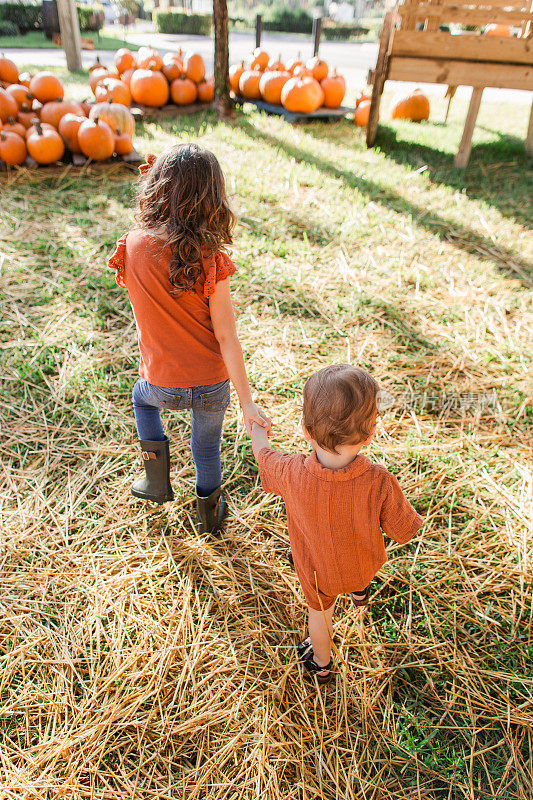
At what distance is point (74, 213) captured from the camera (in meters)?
4.77

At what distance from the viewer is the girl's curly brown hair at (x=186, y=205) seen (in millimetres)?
A: 1604

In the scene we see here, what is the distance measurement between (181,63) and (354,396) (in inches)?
315

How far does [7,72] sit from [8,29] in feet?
47.2

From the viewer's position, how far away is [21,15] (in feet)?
58.7

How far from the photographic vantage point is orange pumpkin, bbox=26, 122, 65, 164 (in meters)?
5.22

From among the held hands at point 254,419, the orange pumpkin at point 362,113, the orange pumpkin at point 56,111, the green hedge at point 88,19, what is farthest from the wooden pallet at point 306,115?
the green hedge at point 88,19

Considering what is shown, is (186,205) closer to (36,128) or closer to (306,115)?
(36,128)

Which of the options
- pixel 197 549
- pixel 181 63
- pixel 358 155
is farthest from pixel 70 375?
pixel 181 63

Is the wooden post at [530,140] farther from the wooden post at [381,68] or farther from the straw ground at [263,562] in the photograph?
the straw ground at [263,562]

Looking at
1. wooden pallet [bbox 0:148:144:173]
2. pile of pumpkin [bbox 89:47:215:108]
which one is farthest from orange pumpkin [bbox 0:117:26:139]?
pile of pumpkin [bbox 89:47:215:108]

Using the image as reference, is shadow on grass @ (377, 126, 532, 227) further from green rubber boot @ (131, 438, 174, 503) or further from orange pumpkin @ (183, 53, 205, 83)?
green rubber boot @ (131, 438, 174, 503)

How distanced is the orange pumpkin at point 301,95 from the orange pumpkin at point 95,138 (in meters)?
2.88

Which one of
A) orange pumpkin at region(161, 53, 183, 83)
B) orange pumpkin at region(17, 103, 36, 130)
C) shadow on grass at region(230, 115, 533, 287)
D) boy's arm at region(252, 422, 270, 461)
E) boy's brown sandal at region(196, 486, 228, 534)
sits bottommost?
boy's brown sandal at region(196, 486, 228, 534)

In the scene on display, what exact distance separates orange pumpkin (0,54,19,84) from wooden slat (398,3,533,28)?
455 centimetres
